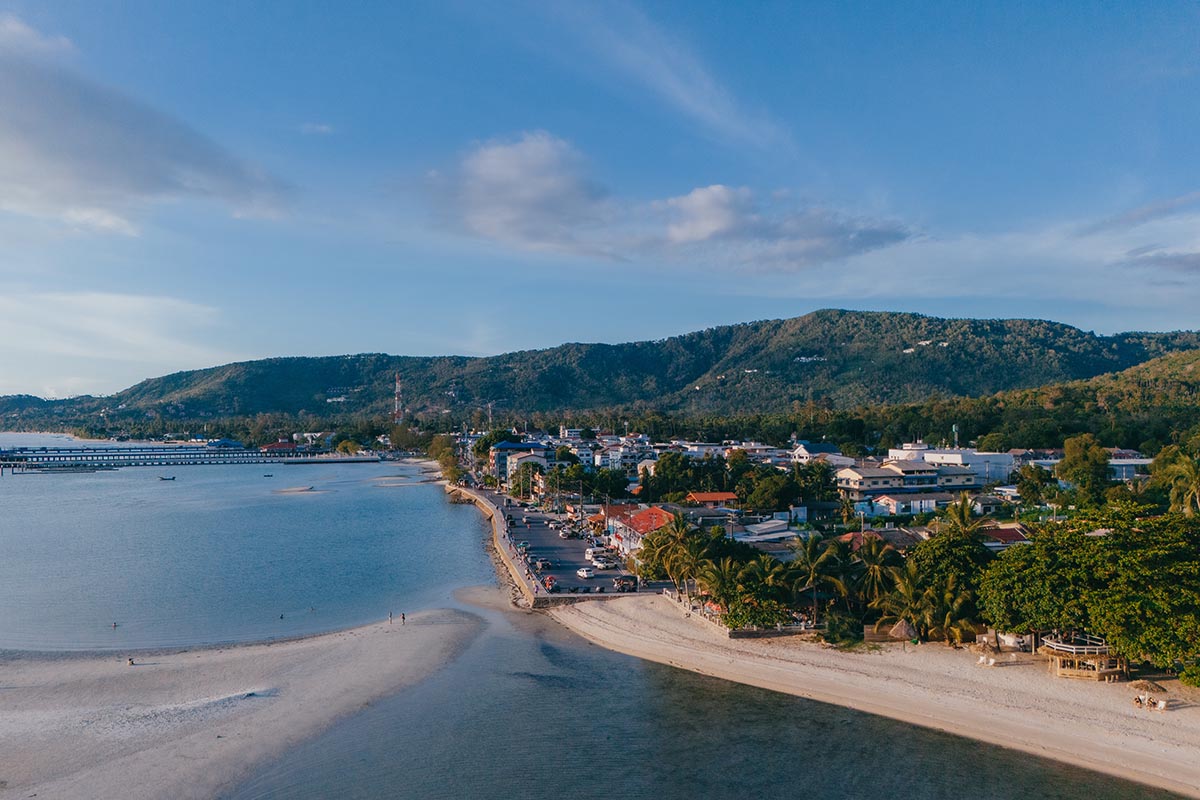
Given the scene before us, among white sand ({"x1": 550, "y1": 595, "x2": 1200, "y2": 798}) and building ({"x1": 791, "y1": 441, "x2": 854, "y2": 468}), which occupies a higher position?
building ({"x1": 791, "y1": 441, "x2": 854, "y2": 468})

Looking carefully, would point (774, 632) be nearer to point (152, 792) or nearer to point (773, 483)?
point (152, 792)

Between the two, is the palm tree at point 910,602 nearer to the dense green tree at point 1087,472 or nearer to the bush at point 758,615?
the bush at point 758,615

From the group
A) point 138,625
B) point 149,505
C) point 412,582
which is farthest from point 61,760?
point 149,505

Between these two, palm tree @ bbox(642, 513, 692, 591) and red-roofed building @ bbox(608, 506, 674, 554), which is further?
red-roofed building @ bbox(608, 506, 674, 554)

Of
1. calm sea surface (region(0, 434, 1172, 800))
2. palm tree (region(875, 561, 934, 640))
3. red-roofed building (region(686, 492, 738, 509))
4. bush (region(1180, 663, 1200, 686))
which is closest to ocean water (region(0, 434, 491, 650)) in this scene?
calm sea surface (region(0, 434, 1172, 800))

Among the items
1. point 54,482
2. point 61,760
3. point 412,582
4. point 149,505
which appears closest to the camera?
point 61,760

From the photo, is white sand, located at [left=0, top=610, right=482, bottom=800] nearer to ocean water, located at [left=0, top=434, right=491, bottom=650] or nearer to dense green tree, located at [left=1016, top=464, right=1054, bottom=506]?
ocean water, located at [left=0, top=434, right=491, bottom=650]

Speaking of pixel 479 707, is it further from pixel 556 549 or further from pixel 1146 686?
pixel 556 549
